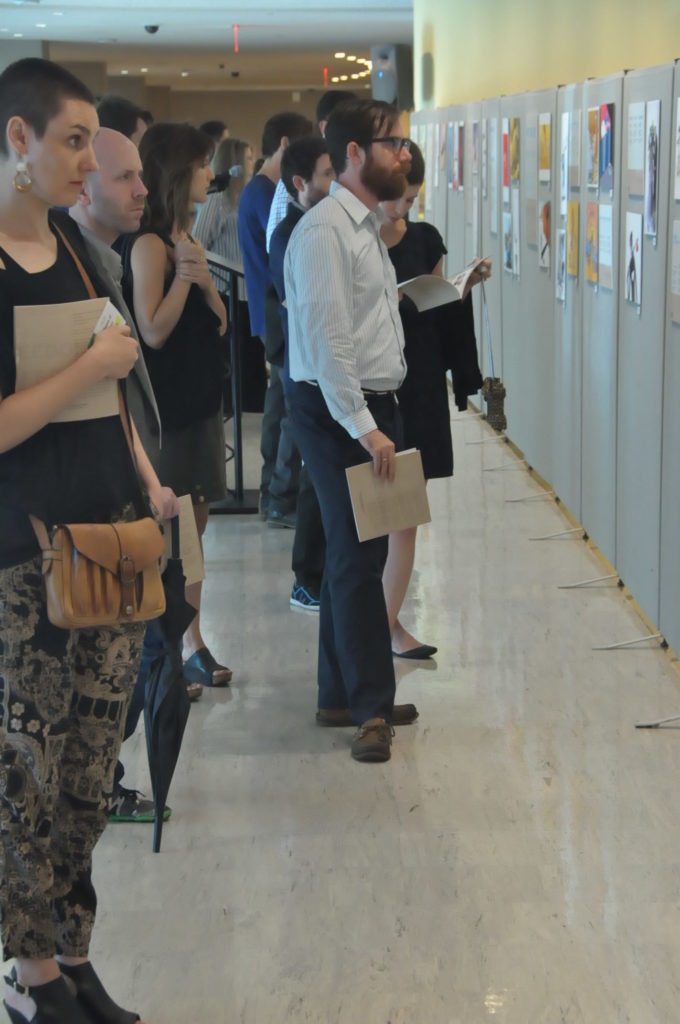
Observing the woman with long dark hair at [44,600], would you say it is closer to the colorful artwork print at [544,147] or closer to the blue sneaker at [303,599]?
the blue sneaker at [303,599]

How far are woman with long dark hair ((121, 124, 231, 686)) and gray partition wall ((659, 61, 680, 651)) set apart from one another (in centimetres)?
143

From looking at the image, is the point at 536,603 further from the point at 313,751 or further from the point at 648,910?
the point at 648,910

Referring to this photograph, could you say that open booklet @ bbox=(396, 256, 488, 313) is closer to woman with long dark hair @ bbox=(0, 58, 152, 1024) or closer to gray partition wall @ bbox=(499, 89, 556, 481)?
woman with long dark hair @ bbox=(0, 58, 152, 1024)

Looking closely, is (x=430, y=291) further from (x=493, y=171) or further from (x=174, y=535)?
(x=493, y=171)

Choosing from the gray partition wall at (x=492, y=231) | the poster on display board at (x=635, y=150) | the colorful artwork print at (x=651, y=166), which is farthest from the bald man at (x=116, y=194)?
the gray partition wall at (x=492, y=231)

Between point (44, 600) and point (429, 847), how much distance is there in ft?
4.29

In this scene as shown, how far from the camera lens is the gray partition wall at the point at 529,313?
6477 millimetres

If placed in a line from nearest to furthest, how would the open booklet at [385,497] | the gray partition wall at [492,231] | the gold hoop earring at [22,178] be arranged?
the gold hoop earring at [22,178] → the open booklet at [385,497] → the gray partition wall at [492,231]

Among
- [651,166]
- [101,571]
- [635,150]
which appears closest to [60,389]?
[101,571]

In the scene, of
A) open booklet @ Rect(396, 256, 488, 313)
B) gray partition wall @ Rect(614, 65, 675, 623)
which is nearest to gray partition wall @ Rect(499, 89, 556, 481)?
gray partition wall @ Rect(614, 65, 675, 623)

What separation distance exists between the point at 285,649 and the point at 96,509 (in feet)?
7.61

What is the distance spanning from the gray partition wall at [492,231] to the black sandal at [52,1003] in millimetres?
6125

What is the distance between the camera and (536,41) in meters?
7.95

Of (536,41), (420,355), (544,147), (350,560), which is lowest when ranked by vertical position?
(350,560)
